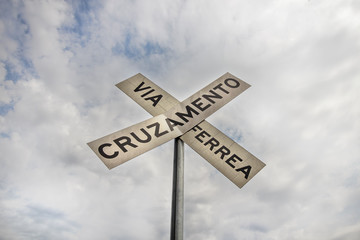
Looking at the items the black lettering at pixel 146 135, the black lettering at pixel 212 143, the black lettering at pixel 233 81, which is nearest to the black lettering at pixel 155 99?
the black lettering at pixel 146 135

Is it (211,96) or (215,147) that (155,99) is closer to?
(211,96)

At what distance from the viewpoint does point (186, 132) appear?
3320 mm

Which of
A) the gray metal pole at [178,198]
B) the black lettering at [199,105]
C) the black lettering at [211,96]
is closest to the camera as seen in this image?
the gray metal pole at [178,198]

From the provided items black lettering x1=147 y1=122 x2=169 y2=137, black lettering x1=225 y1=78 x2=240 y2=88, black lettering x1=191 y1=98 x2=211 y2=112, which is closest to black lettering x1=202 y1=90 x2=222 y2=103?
black lettering x1=191 y1=98 x2=211 y2=112

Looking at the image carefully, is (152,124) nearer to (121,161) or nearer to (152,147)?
(152,147)

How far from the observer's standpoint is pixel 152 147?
3025mm

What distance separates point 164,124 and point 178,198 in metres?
1.10

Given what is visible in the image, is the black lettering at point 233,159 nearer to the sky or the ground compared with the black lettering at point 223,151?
nearer to the ground

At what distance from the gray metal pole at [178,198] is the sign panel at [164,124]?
34 cm

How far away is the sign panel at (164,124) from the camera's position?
113 inches

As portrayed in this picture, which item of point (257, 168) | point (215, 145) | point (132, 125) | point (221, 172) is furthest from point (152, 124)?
point (257, 168)

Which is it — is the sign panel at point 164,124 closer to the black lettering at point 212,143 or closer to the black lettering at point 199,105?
the black lettering at point 199,105

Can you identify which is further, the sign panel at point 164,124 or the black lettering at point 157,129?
the black lettering at point 157,129

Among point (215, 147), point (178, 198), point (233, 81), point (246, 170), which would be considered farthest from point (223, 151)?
point (233, 81)
